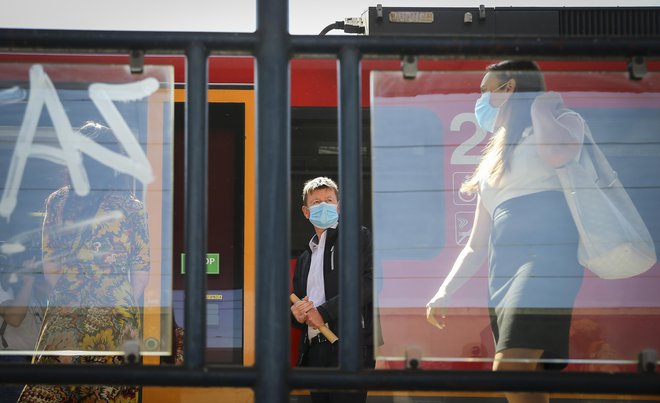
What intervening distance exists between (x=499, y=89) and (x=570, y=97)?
0.15 m

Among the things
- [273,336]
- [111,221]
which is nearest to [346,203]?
[273,336]

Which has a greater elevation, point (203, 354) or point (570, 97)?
point (570, 97)

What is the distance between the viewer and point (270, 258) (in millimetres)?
1512

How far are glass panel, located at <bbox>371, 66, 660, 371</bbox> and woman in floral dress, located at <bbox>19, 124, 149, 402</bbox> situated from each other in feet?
1.66

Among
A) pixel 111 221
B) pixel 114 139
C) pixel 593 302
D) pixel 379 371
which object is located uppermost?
pixel 114 139

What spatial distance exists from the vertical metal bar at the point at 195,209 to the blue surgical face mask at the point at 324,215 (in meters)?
2.61

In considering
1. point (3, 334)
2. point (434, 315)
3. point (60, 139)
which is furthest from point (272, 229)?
point (3, 334)

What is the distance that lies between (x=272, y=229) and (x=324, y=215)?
265 centimetres

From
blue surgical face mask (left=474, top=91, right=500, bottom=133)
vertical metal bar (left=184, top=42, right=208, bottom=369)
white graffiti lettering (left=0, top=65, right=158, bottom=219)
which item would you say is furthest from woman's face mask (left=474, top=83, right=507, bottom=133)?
white graffiti lettering (left=0, top=65, right=158, bottom=219)

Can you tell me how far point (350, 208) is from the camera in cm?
155

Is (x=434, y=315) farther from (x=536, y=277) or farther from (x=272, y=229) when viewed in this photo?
(x=272, y=229)

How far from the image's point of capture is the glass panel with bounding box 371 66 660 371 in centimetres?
163

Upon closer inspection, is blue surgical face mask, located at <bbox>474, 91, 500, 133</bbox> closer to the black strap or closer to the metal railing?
the metal railing

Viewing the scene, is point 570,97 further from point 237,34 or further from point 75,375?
point 75,375
